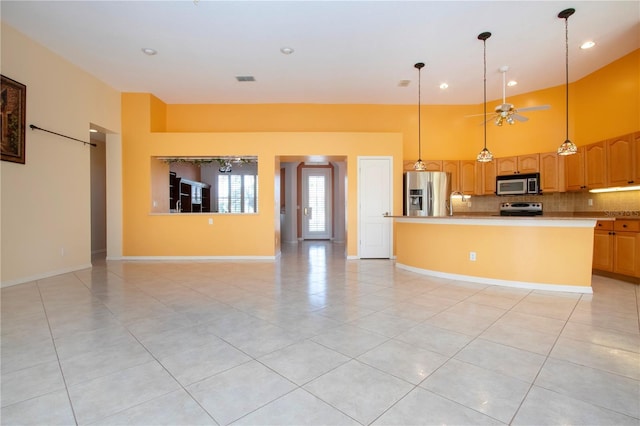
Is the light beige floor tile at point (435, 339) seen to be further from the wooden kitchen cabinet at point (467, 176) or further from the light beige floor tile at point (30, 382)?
the wooden kitchen cabinet at point (467, 176)

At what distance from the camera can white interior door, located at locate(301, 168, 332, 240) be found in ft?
33.0

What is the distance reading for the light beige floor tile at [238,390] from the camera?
1.49m

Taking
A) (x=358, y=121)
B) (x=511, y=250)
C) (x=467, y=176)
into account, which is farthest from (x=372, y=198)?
(x=511, y=250)

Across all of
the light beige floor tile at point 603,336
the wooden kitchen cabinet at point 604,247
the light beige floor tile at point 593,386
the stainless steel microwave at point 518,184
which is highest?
the stainless steel microwave at point 518,184

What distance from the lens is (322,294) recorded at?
3594 millimetres

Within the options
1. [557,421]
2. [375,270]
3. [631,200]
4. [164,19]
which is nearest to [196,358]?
[557,421]

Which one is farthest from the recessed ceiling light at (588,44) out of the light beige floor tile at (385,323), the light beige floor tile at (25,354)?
the light beige floor tile at (25,354)

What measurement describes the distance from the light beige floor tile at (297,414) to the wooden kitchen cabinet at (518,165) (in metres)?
6.36

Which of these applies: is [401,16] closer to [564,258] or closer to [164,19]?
[164,19]

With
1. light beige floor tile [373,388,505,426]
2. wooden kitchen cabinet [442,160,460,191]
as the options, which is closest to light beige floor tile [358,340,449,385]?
light beige floor tile [373,388,505,426]

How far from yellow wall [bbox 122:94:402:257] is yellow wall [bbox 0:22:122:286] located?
81cm

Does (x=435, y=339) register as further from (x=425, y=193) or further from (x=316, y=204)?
(x=316, y=204)

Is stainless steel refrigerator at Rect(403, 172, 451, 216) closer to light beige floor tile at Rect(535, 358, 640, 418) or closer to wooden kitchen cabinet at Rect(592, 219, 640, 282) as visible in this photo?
wooden kitchen cabinet at Rect(592, 219, 640, 282)

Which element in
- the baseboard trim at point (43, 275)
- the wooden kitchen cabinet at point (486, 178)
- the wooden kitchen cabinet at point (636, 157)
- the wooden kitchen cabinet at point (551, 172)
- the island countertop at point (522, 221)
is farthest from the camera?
the wooden kitchen cabinet at point (486, 178)
